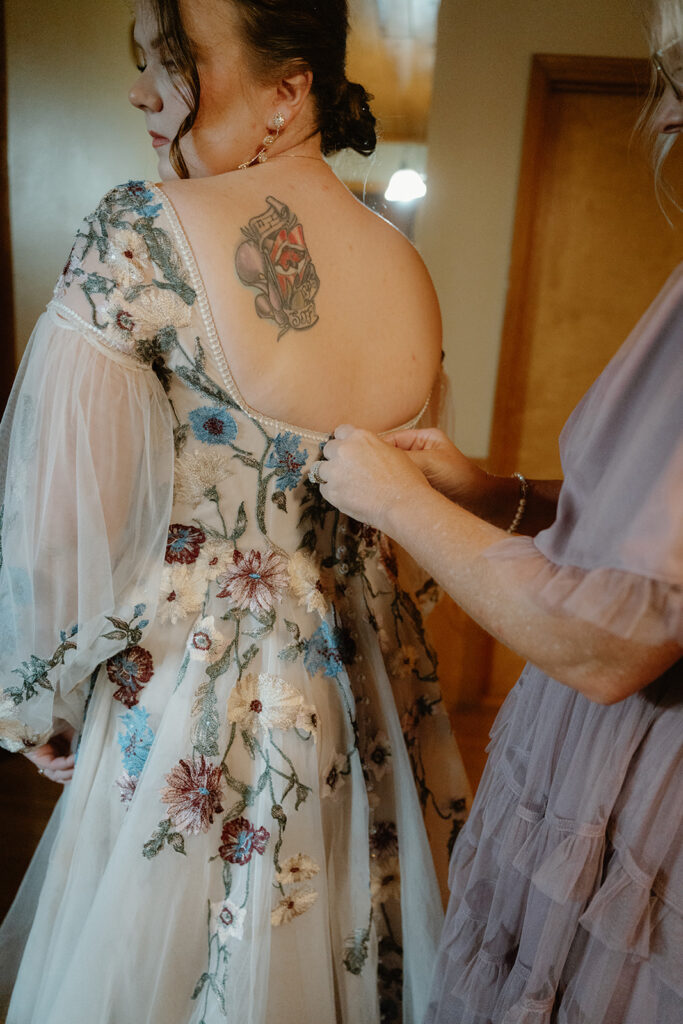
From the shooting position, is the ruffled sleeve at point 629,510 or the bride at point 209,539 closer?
the ruffled sleeve at point 629,510

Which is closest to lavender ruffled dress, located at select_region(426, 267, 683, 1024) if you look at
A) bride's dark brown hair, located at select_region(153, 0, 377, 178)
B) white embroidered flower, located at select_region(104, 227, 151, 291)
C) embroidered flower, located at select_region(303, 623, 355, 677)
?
embroidered flower, located at select_region(303, 623, 355, 677)

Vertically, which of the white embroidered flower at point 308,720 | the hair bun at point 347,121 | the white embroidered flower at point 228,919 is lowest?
the white embroidered flower at point 228,919

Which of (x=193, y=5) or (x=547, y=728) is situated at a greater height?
(x=193, y=5)

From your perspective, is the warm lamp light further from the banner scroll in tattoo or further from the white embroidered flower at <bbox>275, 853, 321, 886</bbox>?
the white embroidered flower at <bbox>275, 853, 321, 886</bbox>

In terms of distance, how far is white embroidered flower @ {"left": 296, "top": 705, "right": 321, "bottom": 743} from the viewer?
0.87 meters

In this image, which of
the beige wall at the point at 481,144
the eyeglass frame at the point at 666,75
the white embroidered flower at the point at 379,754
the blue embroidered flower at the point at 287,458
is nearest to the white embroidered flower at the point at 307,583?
the blue embroidered flower at the point at 287,458

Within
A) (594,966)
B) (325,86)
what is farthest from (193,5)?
(594,966)

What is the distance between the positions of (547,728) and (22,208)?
2.01 meters

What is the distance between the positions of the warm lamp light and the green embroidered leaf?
1.38m

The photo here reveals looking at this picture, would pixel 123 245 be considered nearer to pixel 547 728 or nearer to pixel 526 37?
pixel 547 728

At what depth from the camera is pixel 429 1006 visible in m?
0.77

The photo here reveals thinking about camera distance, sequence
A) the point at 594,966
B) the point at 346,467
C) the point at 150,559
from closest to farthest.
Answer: the point at 594,966, the point at 346,467, the point at 150,559

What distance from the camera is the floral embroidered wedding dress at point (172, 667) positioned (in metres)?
0.77

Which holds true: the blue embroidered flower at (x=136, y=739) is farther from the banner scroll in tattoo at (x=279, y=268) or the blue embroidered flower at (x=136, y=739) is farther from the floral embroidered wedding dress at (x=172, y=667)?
the banner scroll in tattoo at (x=279, y=268)
